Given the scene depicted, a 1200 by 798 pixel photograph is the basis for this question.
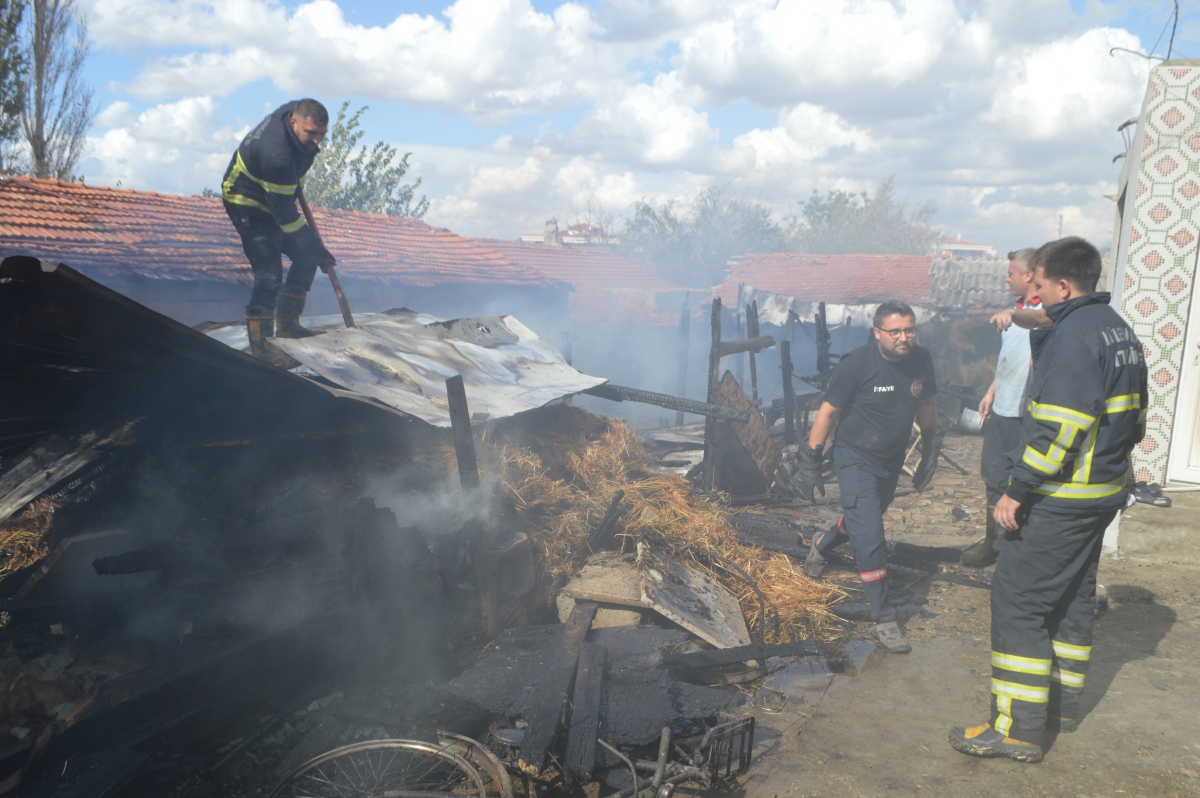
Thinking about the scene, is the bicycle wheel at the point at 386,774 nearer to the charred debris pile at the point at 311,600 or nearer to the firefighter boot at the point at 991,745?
the charred debris pile at the point at 311,600

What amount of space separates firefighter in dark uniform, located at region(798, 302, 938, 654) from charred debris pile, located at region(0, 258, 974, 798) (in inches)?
26.7

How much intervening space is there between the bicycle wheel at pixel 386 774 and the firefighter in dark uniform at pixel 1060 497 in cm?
243

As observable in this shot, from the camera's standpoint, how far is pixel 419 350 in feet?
20.2

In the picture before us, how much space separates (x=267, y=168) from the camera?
218 inches

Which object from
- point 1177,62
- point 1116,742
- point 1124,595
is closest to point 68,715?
point 1116,742

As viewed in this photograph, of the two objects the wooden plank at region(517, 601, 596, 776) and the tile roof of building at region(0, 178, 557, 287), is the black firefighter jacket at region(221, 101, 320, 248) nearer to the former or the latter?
the wooden plank at region(517, 601, 596, 776)

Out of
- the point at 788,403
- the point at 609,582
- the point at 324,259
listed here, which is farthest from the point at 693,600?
the point at 788,403

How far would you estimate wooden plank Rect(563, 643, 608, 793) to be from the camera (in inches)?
125

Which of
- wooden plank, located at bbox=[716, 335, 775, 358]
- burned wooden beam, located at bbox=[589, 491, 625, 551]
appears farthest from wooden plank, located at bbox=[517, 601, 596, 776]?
wooden plank, located at bbox=[716, 335, 775, 358]

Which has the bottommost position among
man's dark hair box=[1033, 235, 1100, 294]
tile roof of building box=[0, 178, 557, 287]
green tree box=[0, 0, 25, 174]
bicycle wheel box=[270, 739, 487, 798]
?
bicycle wheel box=[270, 739, 487, 798]

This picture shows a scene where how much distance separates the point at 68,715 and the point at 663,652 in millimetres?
3251

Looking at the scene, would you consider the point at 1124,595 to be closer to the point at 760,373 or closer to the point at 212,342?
the point at 212,342

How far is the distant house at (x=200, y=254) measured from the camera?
11.3 m

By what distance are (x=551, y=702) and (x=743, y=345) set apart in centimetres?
622
